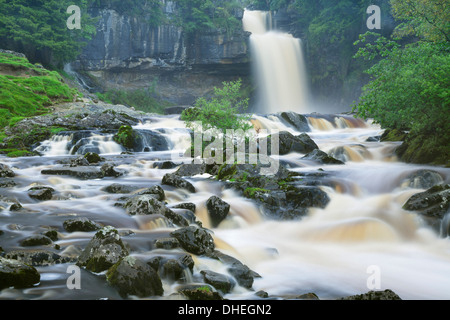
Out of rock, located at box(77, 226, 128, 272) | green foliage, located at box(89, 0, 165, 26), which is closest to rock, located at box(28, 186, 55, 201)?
rock, located at box(77, 226, 128, 272)

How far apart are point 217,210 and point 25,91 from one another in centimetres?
2192

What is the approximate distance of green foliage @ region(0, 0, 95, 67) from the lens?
32.0 meters

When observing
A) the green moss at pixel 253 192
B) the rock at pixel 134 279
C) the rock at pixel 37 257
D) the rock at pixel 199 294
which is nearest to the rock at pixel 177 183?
the green moss at pixel 253 192

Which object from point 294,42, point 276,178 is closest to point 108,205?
point 276,178

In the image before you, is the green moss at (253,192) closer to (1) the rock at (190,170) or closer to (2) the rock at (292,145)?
(1) the rock at (190,170)

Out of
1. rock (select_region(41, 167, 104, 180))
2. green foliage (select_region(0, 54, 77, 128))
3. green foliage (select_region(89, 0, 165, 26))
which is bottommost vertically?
rock (select_region(41, 167, 104, 180))

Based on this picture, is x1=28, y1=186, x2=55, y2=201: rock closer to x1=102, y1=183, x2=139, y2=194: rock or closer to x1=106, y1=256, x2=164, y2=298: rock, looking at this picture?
x1=102, y1=183, x2=139, y2=194: rock

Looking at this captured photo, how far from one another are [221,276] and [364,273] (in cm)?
275

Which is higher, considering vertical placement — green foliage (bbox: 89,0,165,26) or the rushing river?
green foliage (bbox: 89,0,165,26)

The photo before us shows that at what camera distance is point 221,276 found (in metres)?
5.32

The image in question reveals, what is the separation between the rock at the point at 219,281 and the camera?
5.14 metres

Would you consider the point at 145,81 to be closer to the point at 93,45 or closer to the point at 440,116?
the point at 93,45

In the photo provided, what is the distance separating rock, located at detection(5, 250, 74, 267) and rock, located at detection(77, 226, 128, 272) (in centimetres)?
31

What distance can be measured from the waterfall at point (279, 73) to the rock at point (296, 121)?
17696 mm
